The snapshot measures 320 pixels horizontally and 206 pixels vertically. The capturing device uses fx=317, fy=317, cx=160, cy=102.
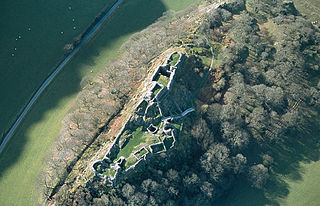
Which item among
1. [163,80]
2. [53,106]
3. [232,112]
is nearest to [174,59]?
[163,80]

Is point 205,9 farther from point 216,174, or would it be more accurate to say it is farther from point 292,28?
point 216,174

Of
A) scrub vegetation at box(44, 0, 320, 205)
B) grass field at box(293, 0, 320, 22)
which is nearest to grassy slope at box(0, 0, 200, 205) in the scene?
scrub vegetation at box(44, 0, 320, 205)

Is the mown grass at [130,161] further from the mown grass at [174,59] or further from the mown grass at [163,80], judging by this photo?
the mown grass at [174,59]

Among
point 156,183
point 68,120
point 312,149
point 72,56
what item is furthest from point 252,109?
point 72,56

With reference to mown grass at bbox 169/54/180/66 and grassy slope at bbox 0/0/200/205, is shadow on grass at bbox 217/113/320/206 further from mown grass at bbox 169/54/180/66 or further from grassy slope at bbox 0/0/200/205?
grassy slope at bbox 0/0/200/205

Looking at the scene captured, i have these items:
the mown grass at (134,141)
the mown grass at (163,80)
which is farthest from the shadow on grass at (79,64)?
the mown grass at (163,80)

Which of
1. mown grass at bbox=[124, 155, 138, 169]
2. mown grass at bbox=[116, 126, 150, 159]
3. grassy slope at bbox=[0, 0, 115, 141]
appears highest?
grassy slope at bbox=[0, 0, 115, 141]
